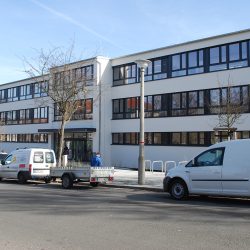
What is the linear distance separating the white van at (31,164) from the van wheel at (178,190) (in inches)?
351

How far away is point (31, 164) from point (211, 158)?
1068 centimetres

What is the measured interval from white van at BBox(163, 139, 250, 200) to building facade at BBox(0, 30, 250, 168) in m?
11.0

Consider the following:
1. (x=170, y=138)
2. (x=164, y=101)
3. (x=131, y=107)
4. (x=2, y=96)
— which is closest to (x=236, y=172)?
(x=170, y=138)

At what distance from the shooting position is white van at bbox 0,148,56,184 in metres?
21.5

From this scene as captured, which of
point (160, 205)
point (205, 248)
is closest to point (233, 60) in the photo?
point (160, 205)

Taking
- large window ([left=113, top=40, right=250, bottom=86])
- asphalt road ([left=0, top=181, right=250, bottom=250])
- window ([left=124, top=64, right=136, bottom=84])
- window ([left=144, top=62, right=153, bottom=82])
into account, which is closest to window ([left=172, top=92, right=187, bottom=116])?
large window ([left=113, top=40, right=250, bottom=86])

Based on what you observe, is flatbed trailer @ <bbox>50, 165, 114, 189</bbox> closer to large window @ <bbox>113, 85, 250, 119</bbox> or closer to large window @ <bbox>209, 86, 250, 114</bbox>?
large window @ <bbox>113, 85, 250, 119</bbox>

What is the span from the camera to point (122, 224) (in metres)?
9.24

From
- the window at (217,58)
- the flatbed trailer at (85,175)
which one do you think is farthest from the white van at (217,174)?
the window at (217,58)

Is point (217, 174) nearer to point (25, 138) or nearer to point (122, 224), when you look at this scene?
point (122, 224)

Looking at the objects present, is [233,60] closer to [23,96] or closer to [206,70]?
[206,70]

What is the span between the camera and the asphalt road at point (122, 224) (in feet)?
24.4

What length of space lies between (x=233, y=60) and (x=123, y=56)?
34.6 ft

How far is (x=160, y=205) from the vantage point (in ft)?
41.4
